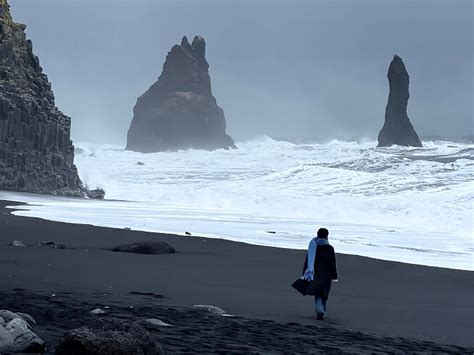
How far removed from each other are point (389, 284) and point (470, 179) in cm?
4235

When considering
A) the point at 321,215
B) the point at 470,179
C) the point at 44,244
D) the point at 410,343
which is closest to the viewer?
the point at 410,343

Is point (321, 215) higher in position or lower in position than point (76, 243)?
higher

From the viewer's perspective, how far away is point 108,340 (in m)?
5.71

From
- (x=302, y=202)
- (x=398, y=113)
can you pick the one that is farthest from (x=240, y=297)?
(x=398, y=113)

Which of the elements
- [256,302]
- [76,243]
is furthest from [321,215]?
[256,302]

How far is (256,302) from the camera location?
10633 millimetres

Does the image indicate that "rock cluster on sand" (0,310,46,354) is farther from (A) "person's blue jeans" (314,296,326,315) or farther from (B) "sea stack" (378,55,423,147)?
(B) "sea stack" (378,55,423,147)

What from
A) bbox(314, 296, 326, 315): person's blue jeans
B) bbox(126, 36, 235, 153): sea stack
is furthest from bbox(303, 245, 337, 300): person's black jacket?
bbox(126, 36, 235, 153): sea stack

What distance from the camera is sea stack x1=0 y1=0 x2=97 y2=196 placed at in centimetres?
4725

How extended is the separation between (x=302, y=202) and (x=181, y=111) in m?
106

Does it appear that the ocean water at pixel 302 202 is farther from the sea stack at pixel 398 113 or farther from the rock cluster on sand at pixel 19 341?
the sea stack at pixel 398 113

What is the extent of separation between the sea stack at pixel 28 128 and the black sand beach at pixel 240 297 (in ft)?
99.3

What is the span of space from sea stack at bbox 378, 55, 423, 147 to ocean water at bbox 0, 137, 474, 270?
51.3 ft

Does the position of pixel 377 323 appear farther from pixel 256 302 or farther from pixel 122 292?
pixel 122 292
